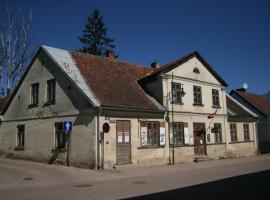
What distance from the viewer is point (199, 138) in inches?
955

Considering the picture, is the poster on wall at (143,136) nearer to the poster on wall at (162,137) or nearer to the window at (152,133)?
the window at (152,133)

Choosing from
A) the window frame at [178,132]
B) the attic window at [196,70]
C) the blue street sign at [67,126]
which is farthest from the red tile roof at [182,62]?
the blue street sign at [67,126]

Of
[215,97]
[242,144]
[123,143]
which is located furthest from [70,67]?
[242,144]

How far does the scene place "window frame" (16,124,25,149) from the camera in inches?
903

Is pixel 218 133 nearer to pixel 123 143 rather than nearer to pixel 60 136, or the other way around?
pixel 123 143

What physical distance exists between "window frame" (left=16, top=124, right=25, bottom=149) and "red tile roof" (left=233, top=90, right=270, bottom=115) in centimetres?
2626

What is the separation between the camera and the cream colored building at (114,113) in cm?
1831

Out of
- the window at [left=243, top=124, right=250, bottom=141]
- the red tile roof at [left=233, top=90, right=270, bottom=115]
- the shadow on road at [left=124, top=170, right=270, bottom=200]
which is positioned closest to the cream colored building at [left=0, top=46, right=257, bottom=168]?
the window at [left=243, top=124, right=250, bottom=141]

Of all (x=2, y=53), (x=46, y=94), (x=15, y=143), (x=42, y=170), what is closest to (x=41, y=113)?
(x=46, y=94)

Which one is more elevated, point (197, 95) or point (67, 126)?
point (197, 95)

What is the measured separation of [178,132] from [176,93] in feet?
9.32

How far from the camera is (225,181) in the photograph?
12.6 metres

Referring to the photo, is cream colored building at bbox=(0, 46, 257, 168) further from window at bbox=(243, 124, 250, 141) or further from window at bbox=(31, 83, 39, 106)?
window at bbox=(243, 124, 250, 141)

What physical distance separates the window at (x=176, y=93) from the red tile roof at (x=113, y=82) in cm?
221
